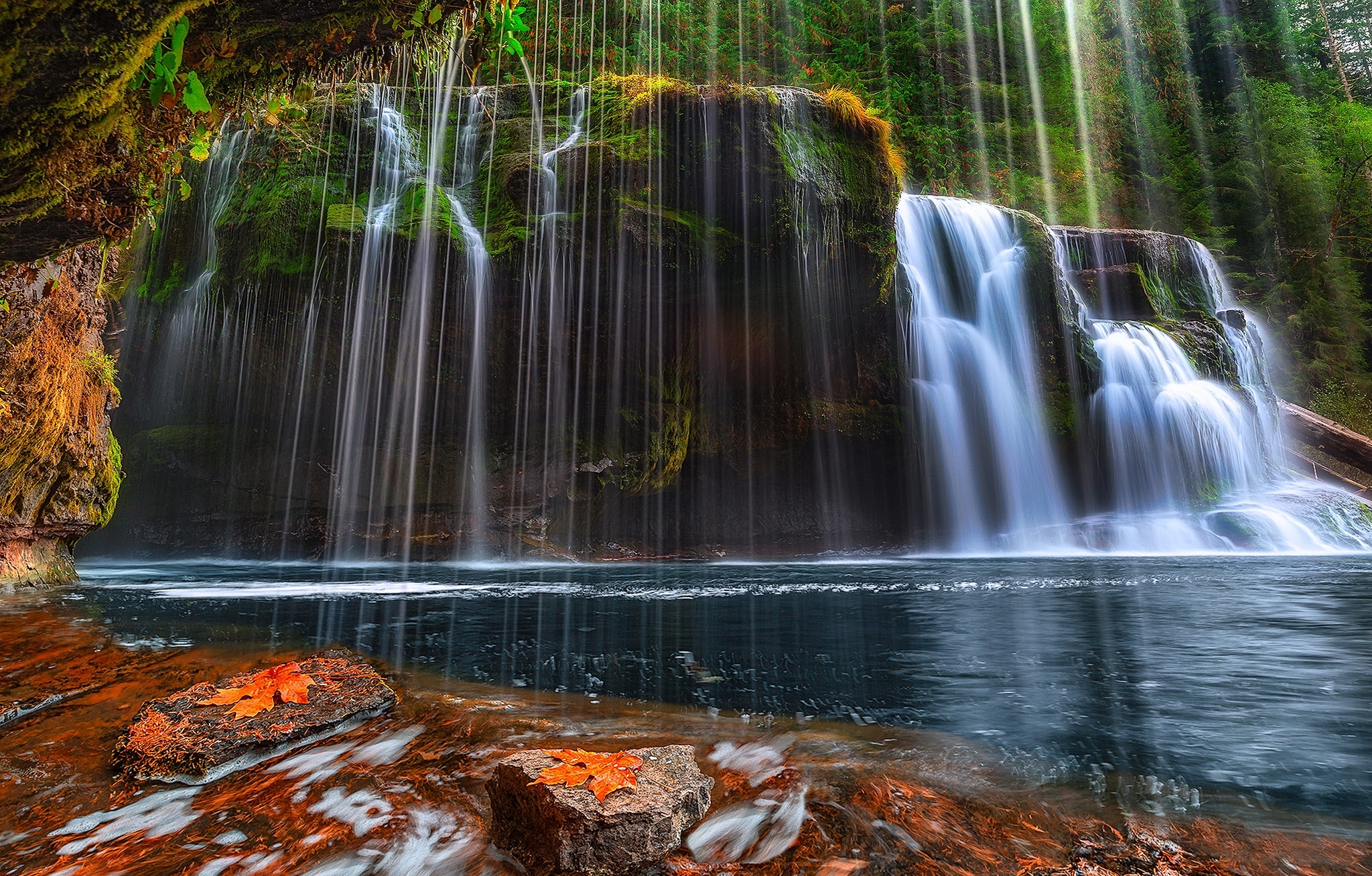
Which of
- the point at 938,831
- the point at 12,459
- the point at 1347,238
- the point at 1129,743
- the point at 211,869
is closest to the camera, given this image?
the point at 211,869

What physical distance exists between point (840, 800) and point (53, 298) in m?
9.60

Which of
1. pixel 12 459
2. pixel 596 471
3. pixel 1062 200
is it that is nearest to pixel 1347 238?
pixel 1062 200

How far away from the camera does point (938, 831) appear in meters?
2.08

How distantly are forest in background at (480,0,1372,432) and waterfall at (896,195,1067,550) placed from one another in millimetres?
10146

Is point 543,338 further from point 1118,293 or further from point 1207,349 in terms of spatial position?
point 1207,349

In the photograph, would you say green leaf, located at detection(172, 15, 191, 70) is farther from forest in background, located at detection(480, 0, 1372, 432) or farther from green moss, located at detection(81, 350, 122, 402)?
forest in background, located at detection(480, 0, 1372, 432)

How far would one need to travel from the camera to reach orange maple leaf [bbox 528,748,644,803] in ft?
6.18

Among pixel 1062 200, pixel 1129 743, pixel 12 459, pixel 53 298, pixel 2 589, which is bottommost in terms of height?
pixel 1129 743

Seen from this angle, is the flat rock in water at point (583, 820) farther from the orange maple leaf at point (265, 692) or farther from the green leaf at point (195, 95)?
the green leaf at point (195, 95)

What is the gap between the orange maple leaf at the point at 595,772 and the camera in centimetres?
188

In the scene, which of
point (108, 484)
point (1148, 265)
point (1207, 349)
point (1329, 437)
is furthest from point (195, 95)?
point (1329, 437)

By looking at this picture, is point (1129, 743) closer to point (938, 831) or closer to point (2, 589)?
point (938, 831)

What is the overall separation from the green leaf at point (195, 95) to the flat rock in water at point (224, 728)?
2291 millimetres

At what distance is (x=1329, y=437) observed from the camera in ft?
57.9
